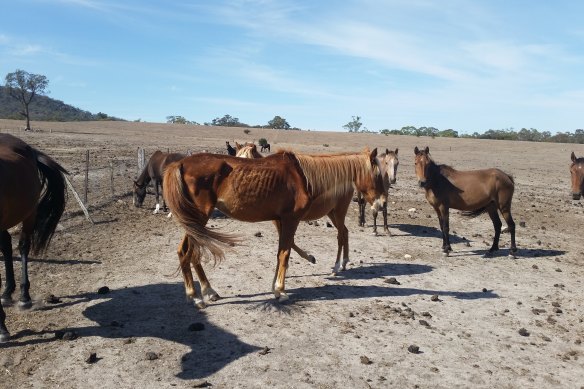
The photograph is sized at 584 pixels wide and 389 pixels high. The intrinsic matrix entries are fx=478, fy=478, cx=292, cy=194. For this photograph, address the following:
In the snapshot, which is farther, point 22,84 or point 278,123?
point 278,123

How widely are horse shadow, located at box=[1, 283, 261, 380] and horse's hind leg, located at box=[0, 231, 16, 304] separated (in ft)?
2.50

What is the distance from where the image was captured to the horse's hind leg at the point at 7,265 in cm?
583

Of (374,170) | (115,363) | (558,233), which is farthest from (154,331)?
(558,233)

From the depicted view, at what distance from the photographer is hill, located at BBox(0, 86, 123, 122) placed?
9731 cm

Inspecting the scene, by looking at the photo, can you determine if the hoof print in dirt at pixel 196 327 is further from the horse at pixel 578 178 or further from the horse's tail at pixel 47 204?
the horse at pixel 578 178

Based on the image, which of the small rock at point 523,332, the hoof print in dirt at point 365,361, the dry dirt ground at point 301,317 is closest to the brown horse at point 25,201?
the dry dirt ground at point 301,317

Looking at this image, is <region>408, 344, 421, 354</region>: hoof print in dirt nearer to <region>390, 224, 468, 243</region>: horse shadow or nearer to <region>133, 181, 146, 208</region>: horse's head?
<region>390, 224, 468, 243</region>: horse shadow

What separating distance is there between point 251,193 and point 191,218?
86 cm

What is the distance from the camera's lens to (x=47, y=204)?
6.43 metres

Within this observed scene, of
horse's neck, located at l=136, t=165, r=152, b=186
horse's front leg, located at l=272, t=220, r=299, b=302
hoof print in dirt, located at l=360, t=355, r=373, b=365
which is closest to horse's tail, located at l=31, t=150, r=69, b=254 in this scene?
horse's front leg, located at l=272, t=220, r=299, b=302

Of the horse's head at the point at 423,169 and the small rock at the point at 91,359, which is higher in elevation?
the horse's head at the point at 423,169

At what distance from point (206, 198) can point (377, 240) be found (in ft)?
18.9

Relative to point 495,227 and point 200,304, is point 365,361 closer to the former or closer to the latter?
point 200,304

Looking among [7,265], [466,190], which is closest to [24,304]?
[7,265]
